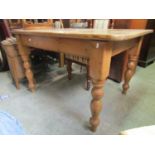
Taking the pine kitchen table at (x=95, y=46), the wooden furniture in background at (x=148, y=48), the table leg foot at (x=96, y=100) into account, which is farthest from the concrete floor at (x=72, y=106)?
the wooden furniture in background at (x=148, y=48)

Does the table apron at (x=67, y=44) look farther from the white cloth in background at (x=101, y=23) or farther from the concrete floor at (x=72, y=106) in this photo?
the white cloth in background at (x=101, y=23)

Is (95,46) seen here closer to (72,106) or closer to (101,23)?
(72,106)

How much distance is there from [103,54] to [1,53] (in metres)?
1.87

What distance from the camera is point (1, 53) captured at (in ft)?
6.66

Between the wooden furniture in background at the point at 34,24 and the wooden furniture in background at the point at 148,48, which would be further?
the wooden furniture in background at the point at 148,48

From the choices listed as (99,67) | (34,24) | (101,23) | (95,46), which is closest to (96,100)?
(99,67)

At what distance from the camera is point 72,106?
1.29m

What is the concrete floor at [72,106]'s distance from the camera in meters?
1.06

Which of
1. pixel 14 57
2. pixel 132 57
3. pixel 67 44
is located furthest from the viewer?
pixel 14 57

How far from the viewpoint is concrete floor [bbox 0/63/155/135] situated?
1063 mm

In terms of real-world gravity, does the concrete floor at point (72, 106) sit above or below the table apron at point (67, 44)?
below

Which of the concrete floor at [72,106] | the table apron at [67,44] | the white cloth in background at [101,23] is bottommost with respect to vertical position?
the concrete floor at [72,106]

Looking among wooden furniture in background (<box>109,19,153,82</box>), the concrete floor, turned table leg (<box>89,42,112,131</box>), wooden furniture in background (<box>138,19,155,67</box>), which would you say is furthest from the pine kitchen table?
wooden furniture in background (<box>138,19,155,67</box>)
